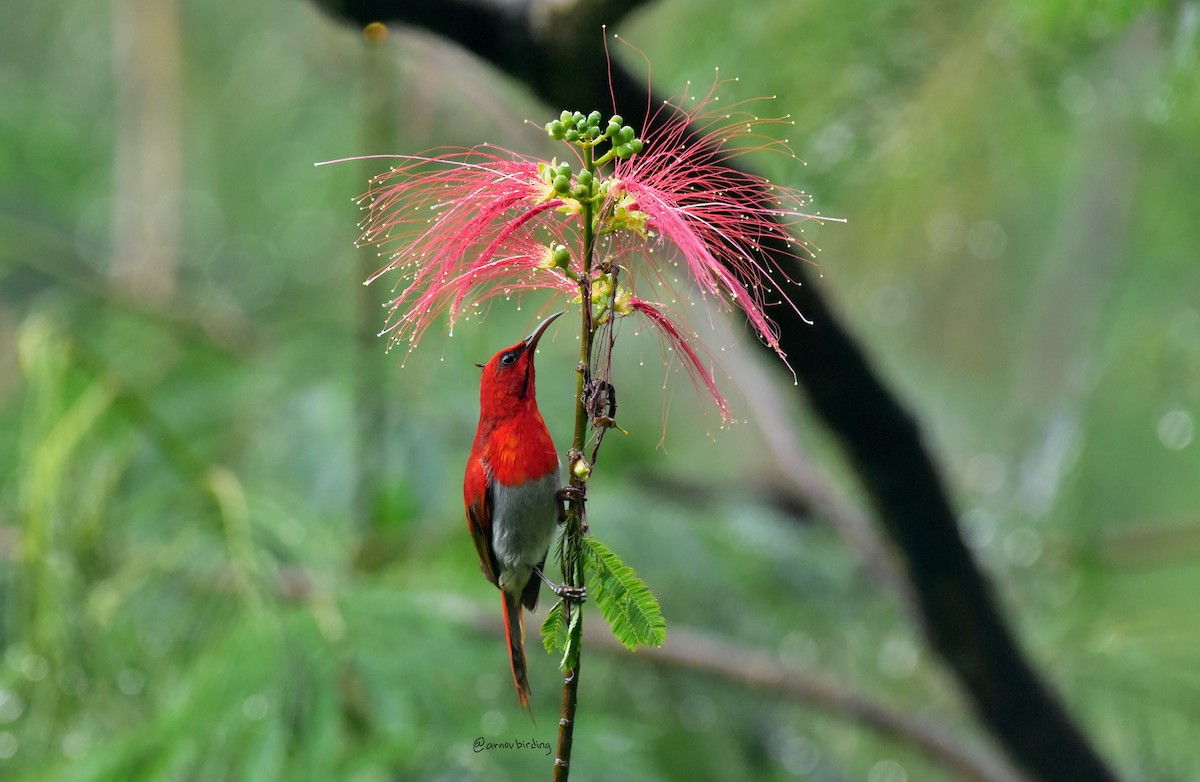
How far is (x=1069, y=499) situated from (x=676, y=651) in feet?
4.61

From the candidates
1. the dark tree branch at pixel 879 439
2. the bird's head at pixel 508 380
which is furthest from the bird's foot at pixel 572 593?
the dark tree branch at pixel 879 439

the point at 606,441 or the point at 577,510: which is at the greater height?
the point at 606,441

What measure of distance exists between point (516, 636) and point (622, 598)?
0.47 m

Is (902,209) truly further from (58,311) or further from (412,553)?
(58,311)

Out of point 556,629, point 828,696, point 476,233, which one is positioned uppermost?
point 828,696

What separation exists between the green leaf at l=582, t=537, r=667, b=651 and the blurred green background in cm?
70

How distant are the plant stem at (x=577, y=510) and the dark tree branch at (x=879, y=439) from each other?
0.50 m

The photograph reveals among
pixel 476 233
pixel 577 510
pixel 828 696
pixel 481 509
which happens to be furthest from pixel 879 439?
pixel 577 510

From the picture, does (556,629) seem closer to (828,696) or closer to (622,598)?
(622,598)

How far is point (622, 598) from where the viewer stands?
3.26 feet

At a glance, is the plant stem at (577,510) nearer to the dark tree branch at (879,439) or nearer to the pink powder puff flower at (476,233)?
the pink powder puff flower at (476,233)

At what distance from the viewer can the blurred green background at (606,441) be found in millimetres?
2205

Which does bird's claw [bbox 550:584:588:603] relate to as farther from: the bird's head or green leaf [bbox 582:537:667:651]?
the bird's head

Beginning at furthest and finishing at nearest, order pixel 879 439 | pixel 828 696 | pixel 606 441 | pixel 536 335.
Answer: pixel 606 441
pixel 828 696
pixel 879 439
pixel 536 335
